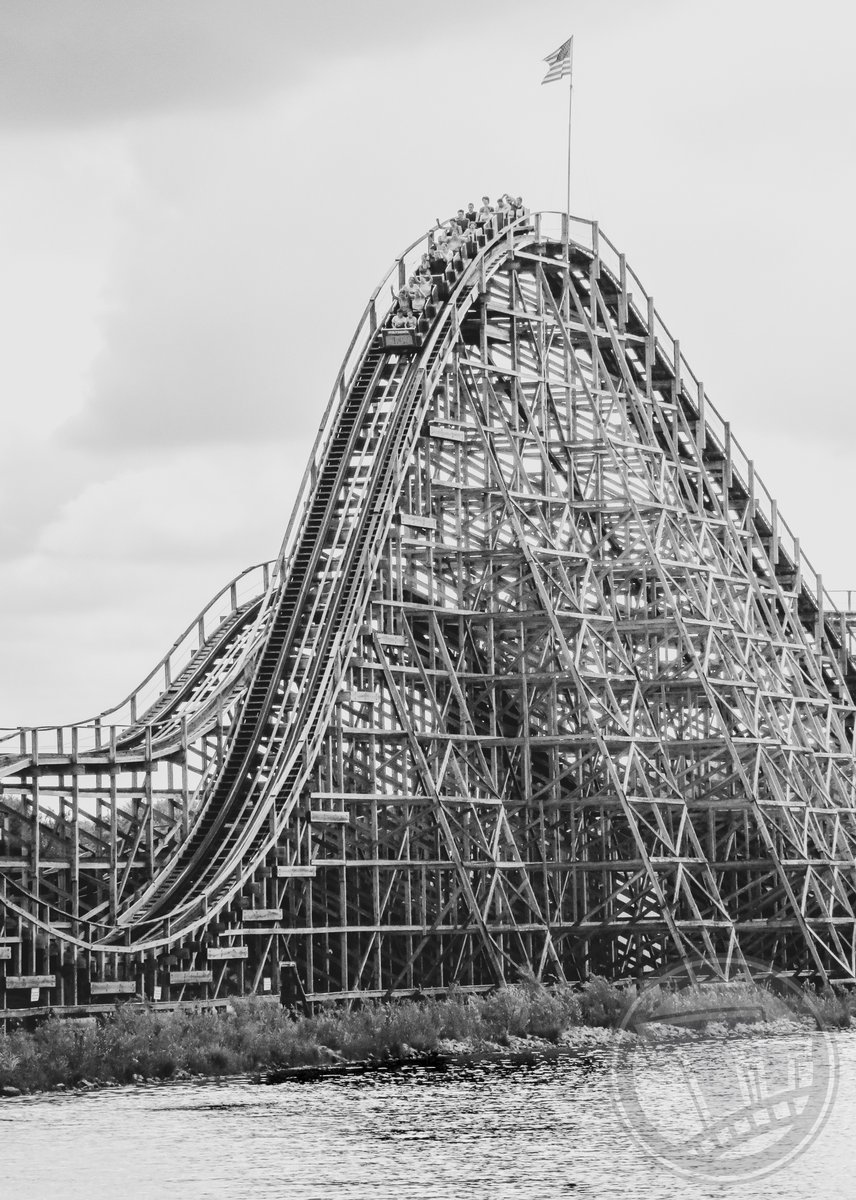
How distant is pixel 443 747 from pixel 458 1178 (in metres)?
22.7

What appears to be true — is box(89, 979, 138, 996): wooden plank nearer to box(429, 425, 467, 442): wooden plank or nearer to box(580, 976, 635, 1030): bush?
box(580, 976, 635, 1030): bush

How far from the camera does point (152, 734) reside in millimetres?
60312

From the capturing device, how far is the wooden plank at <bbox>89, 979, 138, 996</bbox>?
46750 millimetres

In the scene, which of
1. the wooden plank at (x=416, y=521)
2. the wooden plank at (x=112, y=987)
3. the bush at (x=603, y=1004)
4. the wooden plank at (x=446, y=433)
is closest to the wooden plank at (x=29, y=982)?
the wooden plank at (x=112, y=987)

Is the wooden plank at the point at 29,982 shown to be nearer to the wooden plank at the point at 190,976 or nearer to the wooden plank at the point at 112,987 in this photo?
the wooden plank at the point at 112,987

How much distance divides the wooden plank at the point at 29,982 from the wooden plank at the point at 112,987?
31.0 inches

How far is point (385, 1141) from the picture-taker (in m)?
38.5

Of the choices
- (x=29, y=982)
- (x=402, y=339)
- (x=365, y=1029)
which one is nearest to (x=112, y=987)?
(x=29, y=982)

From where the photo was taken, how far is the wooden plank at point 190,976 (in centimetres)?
4800

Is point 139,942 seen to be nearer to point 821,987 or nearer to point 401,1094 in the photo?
point 401,1094

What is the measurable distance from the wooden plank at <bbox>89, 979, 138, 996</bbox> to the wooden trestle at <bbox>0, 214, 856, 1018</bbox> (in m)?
1.08

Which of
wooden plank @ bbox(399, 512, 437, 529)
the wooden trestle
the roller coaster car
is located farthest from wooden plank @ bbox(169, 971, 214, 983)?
the roller coaster car

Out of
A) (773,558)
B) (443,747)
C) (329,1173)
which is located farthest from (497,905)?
(329,1173)

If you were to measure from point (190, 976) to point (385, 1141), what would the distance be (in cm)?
1050
